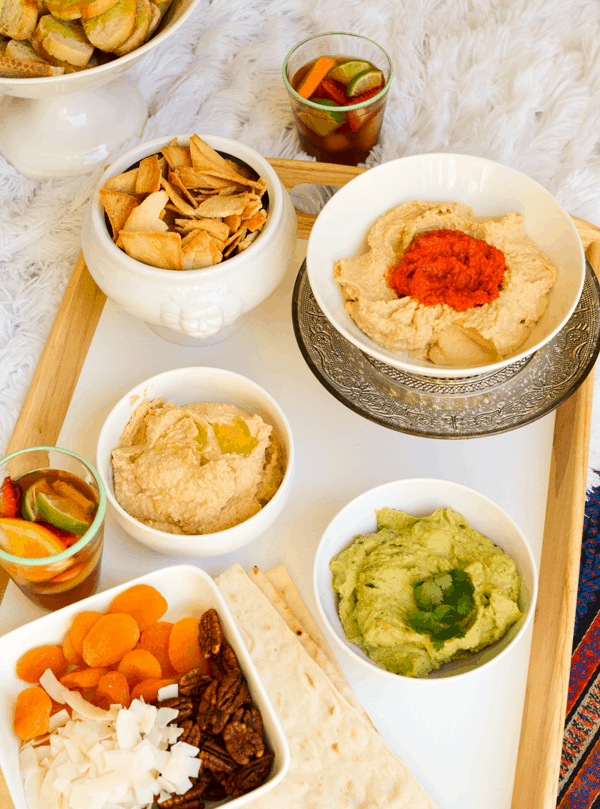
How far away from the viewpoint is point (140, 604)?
1079mm

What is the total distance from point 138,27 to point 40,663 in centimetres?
118

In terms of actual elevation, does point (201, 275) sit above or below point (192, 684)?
above

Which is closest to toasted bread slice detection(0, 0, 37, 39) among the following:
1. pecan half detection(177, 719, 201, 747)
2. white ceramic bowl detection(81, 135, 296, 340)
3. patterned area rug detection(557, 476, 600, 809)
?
white ceramic bowl detection(81, 135, 296, 340)

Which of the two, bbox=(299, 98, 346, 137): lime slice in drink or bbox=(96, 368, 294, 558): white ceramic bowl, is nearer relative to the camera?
bbox=(96, 368, 294, 558): white ceramic bowl

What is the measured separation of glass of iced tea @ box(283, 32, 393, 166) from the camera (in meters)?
1.60

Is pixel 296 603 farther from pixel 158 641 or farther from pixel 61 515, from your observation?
pixel 61 515

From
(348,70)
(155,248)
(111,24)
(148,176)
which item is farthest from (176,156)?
(348,70)

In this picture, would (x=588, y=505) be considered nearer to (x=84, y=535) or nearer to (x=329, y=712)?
(x=329, y=712)

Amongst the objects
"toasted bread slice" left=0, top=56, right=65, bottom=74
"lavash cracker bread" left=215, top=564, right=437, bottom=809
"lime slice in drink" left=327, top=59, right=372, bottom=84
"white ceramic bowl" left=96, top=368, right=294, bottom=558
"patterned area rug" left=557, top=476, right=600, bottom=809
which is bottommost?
"patterned area rug" left=557, top=476, right=600, bottom=809

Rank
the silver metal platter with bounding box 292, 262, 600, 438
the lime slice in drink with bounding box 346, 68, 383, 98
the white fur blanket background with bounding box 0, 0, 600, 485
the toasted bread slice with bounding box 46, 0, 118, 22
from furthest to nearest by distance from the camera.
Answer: the white fur blanket background with bounding box 0, 0, 600, 485, the lime slice in drink with bounding box 346, 68, 383, 98, the toasted bread slice with bounding box 46, 0, 118, 22, the silver metal platter with bounding box 292, 262, 600, 438

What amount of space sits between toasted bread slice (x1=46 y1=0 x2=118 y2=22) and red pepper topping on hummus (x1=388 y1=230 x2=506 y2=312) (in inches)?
29.8

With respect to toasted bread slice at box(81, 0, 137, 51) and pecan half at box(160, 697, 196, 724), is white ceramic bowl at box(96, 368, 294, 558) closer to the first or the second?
pecan half at box(160, 697, 196, 724)

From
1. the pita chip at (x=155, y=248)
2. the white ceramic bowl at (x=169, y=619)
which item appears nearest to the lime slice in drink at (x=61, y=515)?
the white ceramic bowl at (x=169, y=619)

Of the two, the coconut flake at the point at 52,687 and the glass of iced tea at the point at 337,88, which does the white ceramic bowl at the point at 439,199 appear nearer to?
the glass of iced tea at the point at 337,88
